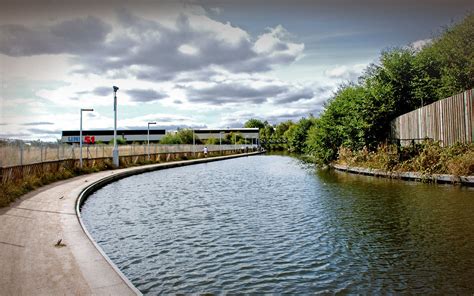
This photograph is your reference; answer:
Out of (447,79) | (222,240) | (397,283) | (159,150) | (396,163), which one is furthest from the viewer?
(159,150)

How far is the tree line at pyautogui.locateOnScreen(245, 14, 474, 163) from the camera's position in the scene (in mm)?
26594

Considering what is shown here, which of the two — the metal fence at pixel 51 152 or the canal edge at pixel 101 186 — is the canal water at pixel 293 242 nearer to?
the canal edge at pixel 101 186

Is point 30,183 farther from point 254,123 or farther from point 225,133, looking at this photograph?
point 254,123

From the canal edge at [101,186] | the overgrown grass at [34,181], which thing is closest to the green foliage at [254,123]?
the canal edge at [101,186]

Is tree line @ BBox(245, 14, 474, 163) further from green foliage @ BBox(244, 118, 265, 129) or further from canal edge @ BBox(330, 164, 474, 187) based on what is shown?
green foliage @ BBox(244, 118, 265, 129)

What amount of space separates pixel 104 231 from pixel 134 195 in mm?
6587

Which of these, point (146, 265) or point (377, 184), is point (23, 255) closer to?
point (146, 265)

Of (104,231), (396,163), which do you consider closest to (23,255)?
(104,231)

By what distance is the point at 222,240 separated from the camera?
823cm

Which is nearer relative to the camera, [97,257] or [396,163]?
[97,257]

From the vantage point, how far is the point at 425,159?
1919cm

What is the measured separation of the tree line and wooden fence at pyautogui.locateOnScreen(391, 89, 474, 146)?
2.38 m

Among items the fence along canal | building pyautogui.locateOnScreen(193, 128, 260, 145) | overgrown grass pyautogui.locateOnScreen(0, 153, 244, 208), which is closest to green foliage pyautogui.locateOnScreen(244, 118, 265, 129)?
building pyautogui.locateOnScreen(193, 128, 260, 145)

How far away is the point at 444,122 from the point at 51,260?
19.1 metres
